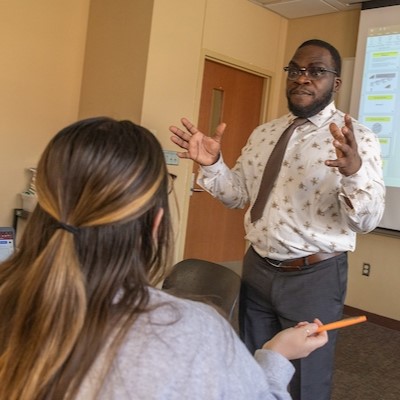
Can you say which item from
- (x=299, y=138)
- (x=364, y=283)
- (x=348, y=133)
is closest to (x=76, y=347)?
(x=348, y=133)

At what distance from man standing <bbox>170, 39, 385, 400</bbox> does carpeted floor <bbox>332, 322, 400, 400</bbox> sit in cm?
114

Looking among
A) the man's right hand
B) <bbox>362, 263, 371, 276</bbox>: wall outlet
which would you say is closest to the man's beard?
the man's right hand

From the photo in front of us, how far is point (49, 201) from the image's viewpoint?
0.77 m

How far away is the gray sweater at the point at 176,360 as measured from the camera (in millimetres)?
707

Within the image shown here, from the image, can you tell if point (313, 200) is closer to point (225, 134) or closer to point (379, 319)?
point (379, 319)

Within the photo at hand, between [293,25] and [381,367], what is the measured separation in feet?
10.7

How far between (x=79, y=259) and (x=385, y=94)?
141 inches

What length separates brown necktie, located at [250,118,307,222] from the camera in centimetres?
180

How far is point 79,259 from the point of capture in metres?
0.77

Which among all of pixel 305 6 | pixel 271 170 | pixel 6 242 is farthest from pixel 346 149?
pixel 305 6

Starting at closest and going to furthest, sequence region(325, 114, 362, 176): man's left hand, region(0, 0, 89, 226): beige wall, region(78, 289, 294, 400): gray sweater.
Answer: region(78, 289, 294, 400): gray sweater
region(325, 114, 362, 176): man's left hand
region(0, 0, 89, 226): beige wall

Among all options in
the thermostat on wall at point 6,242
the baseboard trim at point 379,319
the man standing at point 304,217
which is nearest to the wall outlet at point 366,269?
the baseboard trim at point 379,319

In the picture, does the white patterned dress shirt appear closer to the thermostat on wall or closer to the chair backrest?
the chair backrest

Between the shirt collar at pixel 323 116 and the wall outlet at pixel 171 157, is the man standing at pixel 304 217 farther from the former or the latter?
the wall outlet at pixel 171 157
